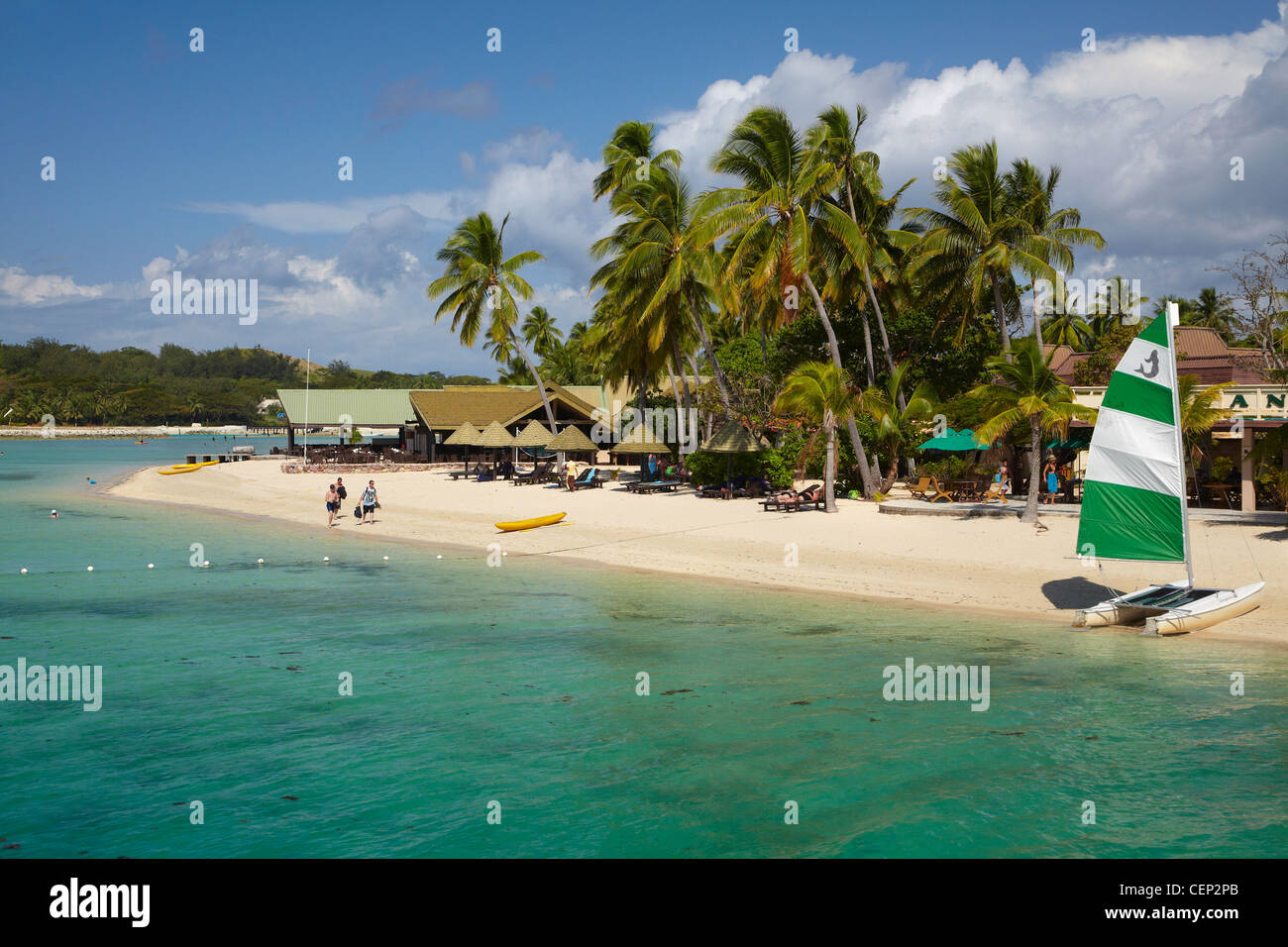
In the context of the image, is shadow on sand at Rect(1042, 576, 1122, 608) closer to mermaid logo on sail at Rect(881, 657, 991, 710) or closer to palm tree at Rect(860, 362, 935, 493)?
mermaid logo on sail at Rect(881, 657, 991, 710)

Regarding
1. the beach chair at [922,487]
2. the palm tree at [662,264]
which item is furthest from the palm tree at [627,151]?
the beach chair at [922,487]

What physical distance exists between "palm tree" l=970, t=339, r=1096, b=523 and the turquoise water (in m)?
6.90

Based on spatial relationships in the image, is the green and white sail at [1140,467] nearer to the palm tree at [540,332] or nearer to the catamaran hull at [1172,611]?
the catamaran hull at [1172,611]

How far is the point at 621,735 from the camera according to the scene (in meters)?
10.4

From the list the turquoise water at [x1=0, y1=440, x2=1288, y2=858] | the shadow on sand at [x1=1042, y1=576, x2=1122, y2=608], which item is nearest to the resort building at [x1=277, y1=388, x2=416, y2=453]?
the turquoise water at [x1=0, y1=440, x2=1288, y2=858]

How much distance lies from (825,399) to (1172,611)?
1194cm

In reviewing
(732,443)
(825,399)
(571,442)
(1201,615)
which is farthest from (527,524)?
(1201,615)

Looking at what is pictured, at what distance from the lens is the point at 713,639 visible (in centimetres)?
1454

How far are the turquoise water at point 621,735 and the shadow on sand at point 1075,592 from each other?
1.53 metres

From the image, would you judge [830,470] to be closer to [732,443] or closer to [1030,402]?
[732,443]
